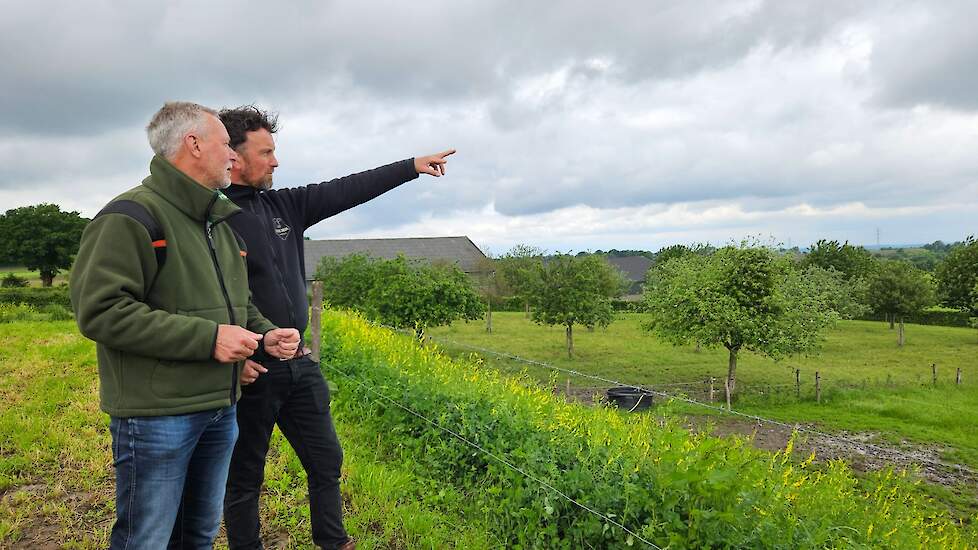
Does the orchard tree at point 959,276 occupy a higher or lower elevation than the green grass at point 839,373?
higher

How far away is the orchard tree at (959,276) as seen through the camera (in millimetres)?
36625

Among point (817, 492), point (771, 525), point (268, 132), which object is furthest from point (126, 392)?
point (817, 492)

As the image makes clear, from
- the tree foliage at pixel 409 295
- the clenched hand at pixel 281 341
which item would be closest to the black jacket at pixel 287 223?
the clenched hand at pixel 281 341

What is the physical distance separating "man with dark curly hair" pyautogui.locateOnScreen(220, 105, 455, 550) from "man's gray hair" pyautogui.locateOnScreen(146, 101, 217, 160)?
30.3 inches

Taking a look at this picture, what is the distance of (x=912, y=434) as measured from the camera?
606 inches

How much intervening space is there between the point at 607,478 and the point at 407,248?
226ft

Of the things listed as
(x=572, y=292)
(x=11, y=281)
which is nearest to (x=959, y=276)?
(x=572, y=292)

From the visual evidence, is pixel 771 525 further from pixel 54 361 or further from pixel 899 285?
pixel 899 285

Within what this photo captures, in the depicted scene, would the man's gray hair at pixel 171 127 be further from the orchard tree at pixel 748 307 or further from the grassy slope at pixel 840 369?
the orchard tree at pixel 748 307

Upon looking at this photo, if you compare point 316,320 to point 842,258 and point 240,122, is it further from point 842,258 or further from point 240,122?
point 842,258

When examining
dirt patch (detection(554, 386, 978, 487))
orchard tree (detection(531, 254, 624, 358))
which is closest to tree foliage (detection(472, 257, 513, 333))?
orchard tree (detection(531, 254, 624, 358))

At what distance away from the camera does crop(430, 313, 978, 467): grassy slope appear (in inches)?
657

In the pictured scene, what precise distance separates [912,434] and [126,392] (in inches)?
724

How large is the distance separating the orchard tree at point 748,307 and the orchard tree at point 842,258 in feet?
111
